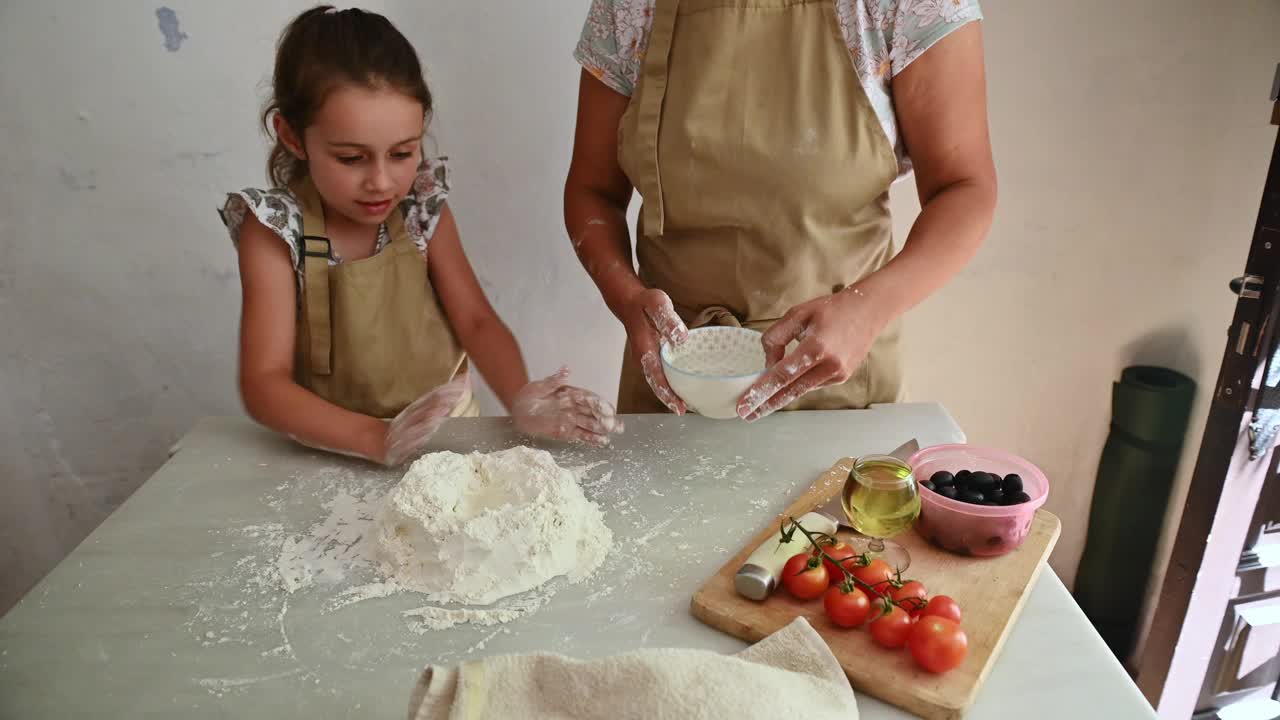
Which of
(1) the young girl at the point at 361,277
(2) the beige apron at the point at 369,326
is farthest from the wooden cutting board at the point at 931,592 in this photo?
(2) the beige apron at the point at 369,326

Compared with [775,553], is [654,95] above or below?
above

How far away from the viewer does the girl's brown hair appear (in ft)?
5.21

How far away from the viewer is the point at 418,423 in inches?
57.5

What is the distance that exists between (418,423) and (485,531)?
38 cm

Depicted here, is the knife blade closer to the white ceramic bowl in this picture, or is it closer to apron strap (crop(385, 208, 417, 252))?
the white ceramic bowl

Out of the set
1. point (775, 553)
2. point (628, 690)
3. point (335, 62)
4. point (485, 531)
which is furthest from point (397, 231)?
point (628, 690)

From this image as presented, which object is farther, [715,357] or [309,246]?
[309,246]

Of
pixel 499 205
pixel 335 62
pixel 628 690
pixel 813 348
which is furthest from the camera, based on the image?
pixel 499 205

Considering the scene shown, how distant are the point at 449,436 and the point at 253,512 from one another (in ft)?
1.20

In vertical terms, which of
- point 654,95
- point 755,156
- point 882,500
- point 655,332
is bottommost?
point 882,500

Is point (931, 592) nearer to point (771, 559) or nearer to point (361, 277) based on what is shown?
point (771, 559)

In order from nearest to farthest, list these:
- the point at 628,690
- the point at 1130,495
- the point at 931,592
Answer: the point at 628,690, the point at 931,592, the point at 1130,495

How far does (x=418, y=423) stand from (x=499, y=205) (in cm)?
97

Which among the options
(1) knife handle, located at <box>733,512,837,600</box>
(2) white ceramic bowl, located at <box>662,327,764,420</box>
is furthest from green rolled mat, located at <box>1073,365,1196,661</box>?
(1) knife handle, located at <box>733,512,837,600</box>
